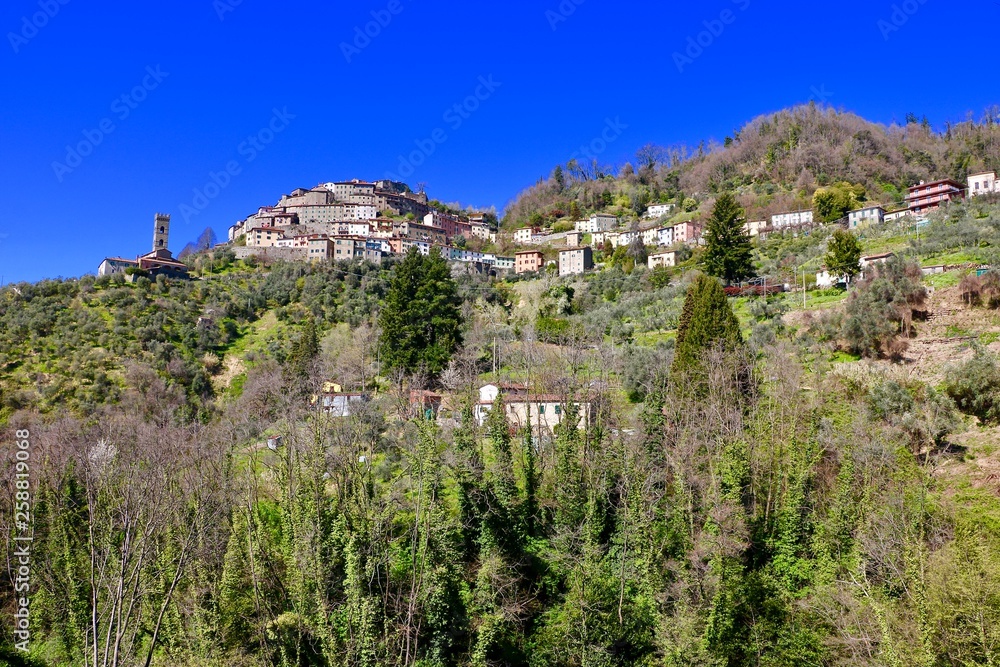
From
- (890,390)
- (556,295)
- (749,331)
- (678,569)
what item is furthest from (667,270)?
(678,569)

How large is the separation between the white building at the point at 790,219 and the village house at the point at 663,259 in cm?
1595

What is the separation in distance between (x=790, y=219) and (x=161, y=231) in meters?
101

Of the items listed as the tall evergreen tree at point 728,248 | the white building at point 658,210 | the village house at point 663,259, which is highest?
the white building at point 658,210

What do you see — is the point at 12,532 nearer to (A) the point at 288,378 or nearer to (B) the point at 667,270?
(A) the point at 288,378

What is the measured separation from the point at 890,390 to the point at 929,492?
417 centimetres

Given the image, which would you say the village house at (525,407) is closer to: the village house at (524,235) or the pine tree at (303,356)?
the pine tree at (303,356)

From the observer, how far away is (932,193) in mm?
76875

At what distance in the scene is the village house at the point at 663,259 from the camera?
72869 mm

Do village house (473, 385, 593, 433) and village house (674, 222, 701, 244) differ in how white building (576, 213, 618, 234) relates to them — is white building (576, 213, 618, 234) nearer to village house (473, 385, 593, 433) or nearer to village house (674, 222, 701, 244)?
village house (674, 222, 701, 244)

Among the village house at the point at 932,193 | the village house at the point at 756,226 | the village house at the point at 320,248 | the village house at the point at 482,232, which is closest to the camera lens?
the village house at the point at 932,193

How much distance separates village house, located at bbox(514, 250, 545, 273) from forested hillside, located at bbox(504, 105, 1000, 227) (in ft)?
63.8

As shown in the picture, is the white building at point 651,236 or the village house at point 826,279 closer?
the village house at point 826,279

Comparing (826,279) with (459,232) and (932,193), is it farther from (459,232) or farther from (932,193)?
(459,232)

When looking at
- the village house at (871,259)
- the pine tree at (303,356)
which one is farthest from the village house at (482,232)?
the village house at (871,259)
